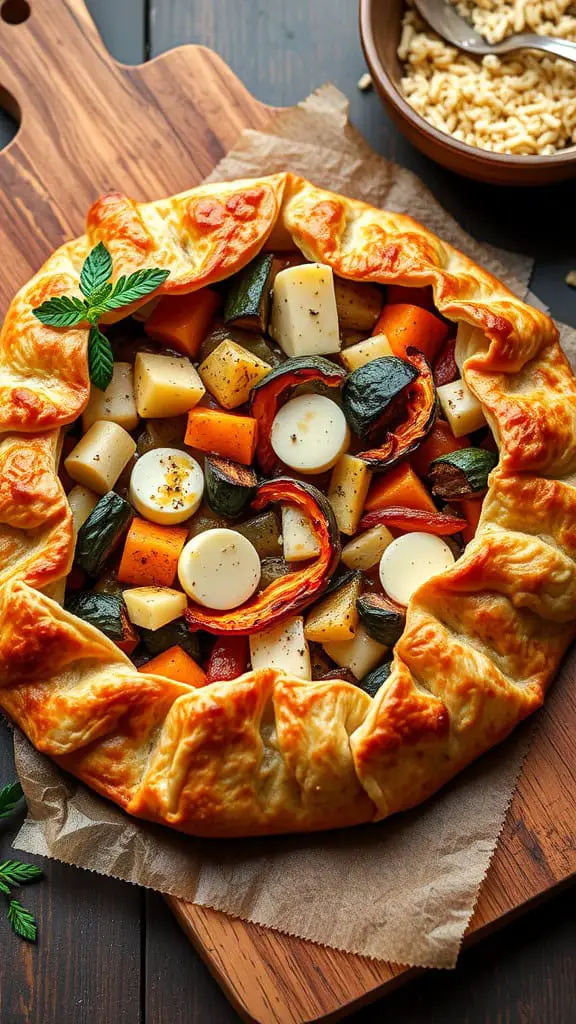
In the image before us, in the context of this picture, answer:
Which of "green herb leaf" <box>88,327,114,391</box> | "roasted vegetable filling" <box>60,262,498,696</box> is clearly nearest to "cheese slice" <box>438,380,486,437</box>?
"roasted vegetable filling" <box>60,262,498,696</box>

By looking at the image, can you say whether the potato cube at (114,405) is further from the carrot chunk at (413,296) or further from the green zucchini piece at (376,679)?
the green zucchini piece at (376,679)

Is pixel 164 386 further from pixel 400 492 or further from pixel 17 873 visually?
pixel 17 873

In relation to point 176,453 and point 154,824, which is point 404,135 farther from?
point 154,824

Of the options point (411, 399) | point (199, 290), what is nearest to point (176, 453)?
point (199, 290)

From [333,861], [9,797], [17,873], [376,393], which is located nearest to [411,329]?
[376,393]

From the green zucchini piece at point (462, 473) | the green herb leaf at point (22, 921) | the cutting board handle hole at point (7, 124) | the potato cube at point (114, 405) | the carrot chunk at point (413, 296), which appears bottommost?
the green herb leaf at point (22, 921)

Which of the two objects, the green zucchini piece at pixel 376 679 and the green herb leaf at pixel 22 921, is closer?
the green zucchini piece at pixel 376 679

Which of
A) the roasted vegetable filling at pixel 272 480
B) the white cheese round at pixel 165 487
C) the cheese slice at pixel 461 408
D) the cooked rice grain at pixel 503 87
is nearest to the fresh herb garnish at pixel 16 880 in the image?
the roasted vegetable filling at pixel 272 480
